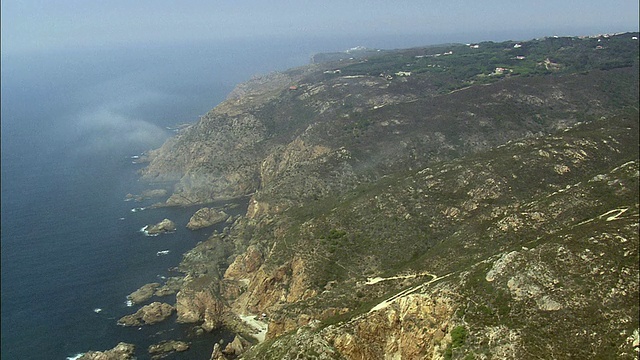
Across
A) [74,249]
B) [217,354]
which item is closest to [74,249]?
[74,249]

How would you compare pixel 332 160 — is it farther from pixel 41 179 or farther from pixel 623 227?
pixel 41 179

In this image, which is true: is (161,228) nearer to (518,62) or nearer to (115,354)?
(115,354)

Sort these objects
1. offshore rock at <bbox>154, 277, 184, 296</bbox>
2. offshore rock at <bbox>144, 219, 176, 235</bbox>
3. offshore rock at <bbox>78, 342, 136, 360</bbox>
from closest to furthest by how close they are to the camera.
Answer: offshore rock at <bbox>78, 342, 136, 360</bbox> < offshore rock at <bbox>154, 277, 184, 296</bbox> < offshore rock at <bbox>144, 219, 176, 235</bbox>

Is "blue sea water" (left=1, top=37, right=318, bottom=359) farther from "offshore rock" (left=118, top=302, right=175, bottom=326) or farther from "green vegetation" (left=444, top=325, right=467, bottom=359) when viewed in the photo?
"green vegetation" (left=444, top=325, right=467, bottom=359)

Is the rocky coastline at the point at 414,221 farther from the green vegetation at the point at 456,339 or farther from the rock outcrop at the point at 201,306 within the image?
the rock outcrop at the point at 201,306

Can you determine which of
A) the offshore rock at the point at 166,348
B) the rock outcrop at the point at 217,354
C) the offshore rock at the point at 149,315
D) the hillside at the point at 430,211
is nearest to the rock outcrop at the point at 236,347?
the hillside at the point at 430,211

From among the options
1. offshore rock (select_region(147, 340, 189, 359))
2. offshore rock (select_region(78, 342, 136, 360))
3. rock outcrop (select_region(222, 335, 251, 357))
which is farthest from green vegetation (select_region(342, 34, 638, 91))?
offshore rock (select_region(78, 342, 136, 360))
